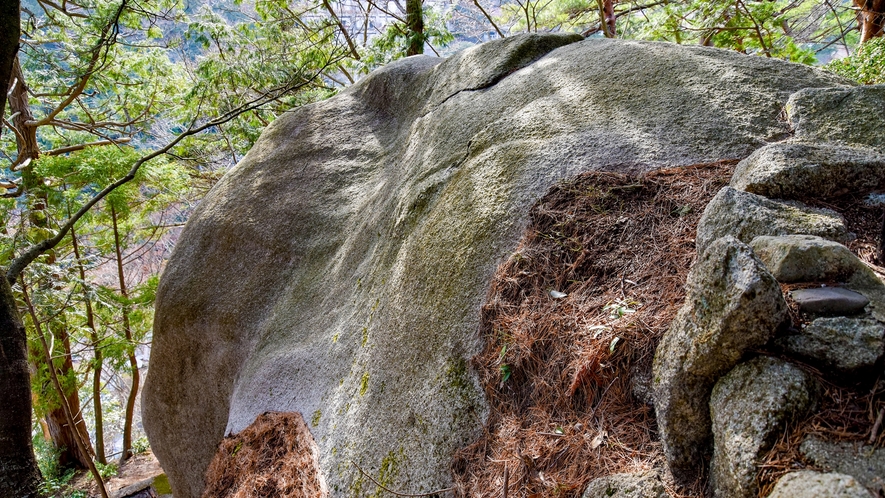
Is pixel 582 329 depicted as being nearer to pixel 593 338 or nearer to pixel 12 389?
pixel 593 338

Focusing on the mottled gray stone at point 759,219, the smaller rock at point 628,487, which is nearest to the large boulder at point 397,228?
the smaller rock at point 628,487

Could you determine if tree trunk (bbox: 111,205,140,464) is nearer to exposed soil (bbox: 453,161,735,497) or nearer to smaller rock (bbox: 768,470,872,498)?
exposed soil (bbox: 453,161,735,497)

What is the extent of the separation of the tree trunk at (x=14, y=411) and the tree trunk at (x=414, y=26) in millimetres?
9118

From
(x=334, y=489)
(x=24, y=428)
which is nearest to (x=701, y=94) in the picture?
(x=334, y=489)

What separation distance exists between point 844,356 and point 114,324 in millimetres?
13870

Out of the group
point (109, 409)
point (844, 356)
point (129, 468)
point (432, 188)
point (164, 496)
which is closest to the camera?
point (844, 356)

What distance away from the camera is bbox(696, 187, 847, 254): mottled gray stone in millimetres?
2322

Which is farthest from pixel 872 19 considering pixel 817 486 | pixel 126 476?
pixel 126 476

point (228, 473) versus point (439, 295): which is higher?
point (439, 295)

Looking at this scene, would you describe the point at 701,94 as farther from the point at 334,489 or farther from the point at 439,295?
the point at 334,489

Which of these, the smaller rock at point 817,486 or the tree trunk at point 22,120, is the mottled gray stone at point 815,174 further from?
the tree trunk at point 22,120

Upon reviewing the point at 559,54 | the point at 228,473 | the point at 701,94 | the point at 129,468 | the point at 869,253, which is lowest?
the point at 129,468

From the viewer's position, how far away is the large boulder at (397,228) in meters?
3.49

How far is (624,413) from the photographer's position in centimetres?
235
